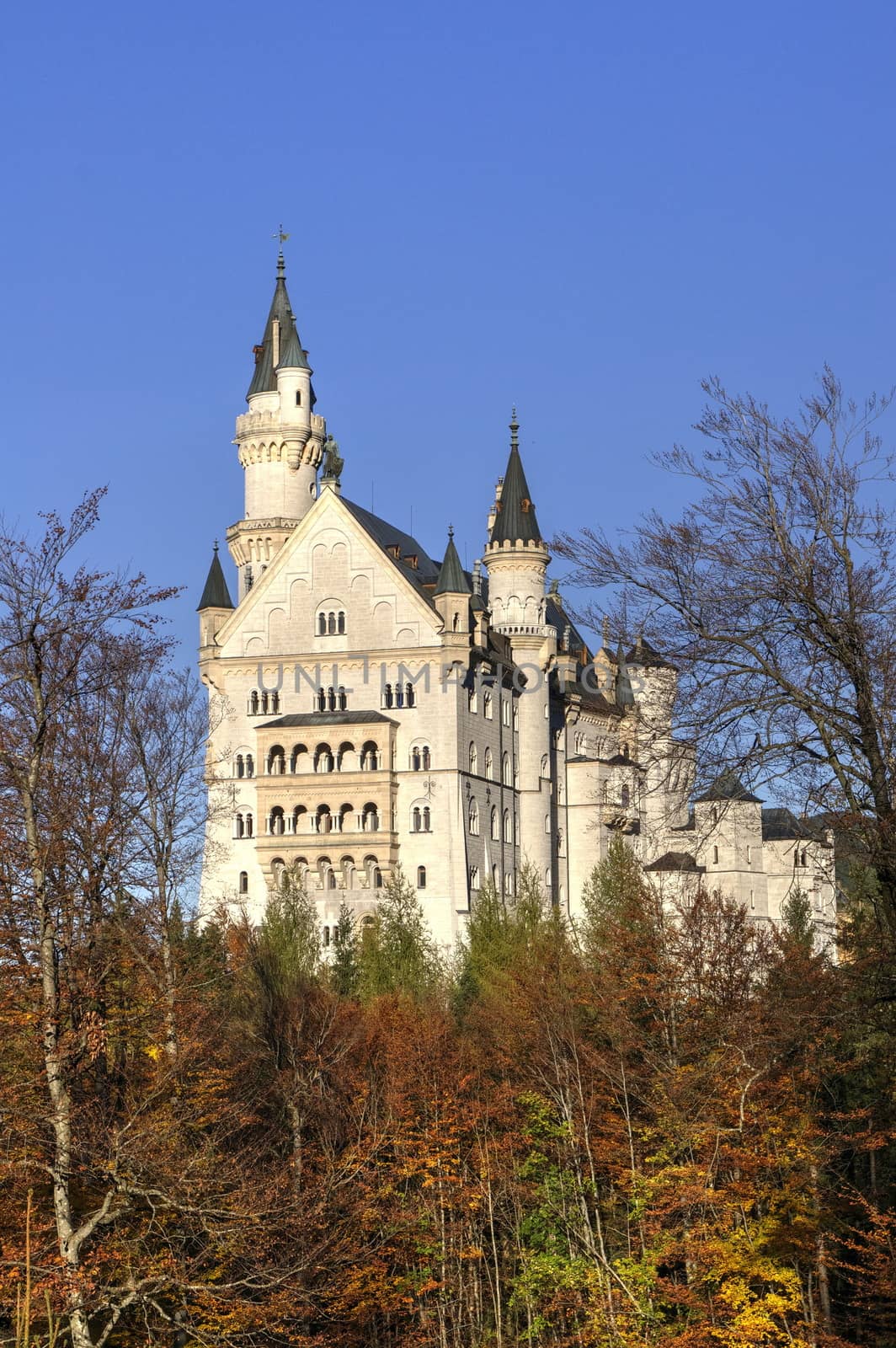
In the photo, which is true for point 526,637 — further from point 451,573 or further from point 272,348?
point 272,348

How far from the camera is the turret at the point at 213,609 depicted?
95.8 meters

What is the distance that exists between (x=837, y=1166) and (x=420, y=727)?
41.6 m

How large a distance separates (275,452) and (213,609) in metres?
10.5

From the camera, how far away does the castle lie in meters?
88.7

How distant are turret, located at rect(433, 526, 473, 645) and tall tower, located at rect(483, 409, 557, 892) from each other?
703cm

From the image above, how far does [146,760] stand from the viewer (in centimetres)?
4744

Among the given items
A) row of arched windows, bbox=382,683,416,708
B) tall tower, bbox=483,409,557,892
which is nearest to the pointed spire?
row of arched windows, bbox=382,683,416,708

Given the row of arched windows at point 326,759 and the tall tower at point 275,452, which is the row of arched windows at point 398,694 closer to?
the row of arched windows at point 326,759

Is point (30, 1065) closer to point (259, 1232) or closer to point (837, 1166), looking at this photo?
point (259, 1232)

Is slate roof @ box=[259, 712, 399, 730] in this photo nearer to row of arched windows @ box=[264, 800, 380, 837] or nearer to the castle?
the castle

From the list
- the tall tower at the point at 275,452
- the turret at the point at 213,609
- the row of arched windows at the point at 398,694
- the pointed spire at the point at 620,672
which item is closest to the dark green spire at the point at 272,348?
the tall tower at the point at 275,452

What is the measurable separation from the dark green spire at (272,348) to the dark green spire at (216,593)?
437 inches

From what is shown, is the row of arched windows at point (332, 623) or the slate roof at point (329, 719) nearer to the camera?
the slate roof at point (329, 719)

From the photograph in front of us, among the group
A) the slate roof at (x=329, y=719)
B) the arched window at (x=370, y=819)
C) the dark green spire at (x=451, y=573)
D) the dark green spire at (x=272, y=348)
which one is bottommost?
the arched window at (x=370, y=819)
